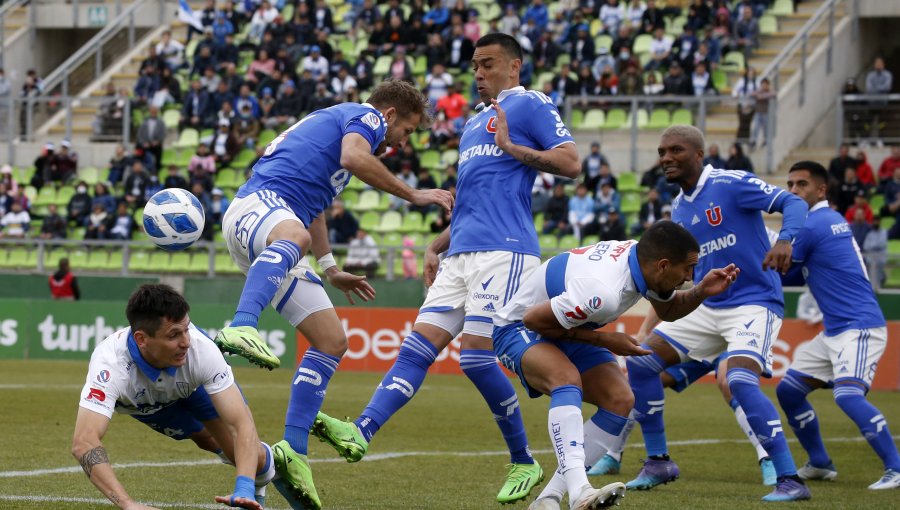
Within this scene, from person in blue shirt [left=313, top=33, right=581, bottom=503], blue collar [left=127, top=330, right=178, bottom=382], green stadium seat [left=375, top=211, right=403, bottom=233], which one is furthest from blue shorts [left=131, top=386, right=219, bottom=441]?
green stadium seat [left=375, top=211, right=403, bottom=233]

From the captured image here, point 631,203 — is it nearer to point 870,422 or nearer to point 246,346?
point 870,422

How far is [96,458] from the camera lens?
571cm

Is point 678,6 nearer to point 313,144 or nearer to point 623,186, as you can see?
point 623,186

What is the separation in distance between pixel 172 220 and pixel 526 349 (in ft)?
7.15

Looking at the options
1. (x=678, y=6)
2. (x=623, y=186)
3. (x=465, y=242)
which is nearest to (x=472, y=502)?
(x=465, y=242)

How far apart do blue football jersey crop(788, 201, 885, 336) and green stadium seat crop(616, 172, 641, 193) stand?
46.6 ft

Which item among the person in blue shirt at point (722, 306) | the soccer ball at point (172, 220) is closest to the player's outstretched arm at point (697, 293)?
the person in blue shirt at point (722, 306)

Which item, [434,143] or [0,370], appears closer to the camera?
[0,370]

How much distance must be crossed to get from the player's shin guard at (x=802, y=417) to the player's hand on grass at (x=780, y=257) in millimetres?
1580

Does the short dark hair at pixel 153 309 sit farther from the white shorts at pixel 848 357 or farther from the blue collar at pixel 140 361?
the white shorts at pixel 848 357

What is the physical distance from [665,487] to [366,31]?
2304 cm

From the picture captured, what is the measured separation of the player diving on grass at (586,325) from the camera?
6.50 metres

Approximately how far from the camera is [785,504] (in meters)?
7.85

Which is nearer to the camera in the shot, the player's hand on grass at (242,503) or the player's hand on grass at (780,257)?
the player's hand on grass at (242,503)
